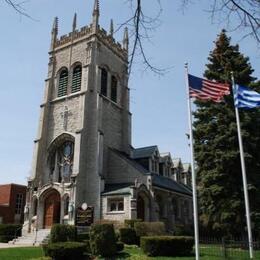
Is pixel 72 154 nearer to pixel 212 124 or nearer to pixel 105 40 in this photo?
pixel 105 40

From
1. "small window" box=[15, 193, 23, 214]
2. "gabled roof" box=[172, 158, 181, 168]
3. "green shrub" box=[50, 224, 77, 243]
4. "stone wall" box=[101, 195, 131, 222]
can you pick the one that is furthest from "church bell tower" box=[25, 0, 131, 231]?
"green shrub" box=[50, 224, 77, 243]

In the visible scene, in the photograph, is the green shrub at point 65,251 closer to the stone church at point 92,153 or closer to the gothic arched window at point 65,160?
the stone church at point 92,153

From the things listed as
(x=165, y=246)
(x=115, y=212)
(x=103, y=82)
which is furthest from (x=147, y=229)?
(x=103, y=82)

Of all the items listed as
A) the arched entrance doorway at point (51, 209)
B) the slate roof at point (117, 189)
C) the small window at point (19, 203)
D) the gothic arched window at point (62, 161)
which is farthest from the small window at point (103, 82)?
the small window at point (19, 203)

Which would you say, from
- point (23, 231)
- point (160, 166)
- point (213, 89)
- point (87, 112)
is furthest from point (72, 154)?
point (213, 89)

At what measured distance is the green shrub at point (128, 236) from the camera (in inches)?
1064

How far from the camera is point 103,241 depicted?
20.0m

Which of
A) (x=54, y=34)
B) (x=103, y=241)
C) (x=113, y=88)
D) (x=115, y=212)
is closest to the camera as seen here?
(x=103, y=241)

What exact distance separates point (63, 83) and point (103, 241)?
28.8 metres

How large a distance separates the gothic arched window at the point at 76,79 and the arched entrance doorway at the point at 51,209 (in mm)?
12903

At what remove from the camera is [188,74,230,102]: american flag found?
715 inches

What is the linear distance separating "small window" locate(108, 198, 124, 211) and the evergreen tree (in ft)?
36.2

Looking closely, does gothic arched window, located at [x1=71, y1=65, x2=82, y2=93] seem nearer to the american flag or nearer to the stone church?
the stone church

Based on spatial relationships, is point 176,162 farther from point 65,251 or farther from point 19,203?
point 65,251
